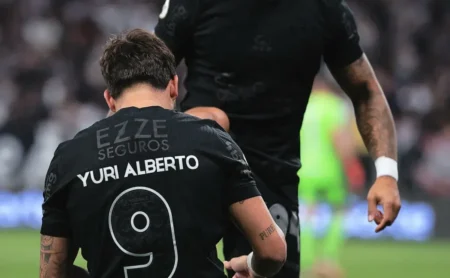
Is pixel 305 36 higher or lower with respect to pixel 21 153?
lower

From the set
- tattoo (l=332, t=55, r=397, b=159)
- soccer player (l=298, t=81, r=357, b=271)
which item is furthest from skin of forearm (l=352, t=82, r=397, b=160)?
soccer player (l=298, t=81, r=357, b=271)

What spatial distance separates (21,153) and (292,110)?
472 inches

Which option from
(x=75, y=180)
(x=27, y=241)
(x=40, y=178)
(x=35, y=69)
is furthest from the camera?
(x=35, y=69)

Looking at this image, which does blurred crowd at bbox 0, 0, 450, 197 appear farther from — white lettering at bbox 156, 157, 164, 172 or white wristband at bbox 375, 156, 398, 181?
white lettering at bbox 156, 157, 164, 172

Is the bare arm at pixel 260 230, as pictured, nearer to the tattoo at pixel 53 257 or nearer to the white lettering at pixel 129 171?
the white lettering at pixel 129 171

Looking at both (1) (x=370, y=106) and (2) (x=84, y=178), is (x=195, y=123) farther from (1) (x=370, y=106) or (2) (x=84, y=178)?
(1) (x=370, y=106)

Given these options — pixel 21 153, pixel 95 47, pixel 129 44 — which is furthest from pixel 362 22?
pixel 129 44

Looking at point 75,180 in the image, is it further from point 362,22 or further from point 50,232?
point 362,22

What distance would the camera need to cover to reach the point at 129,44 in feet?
13.6

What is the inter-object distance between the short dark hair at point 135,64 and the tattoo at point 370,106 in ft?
5.30

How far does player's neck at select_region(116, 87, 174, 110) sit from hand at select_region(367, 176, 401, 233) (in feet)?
4.56

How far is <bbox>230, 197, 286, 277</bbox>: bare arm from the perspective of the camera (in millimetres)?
4062

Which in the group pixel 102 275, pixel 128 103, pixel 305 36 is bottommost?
pixel 102 275

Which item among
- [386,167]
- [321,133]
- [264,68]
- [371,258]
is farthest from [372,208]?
[371,258]
